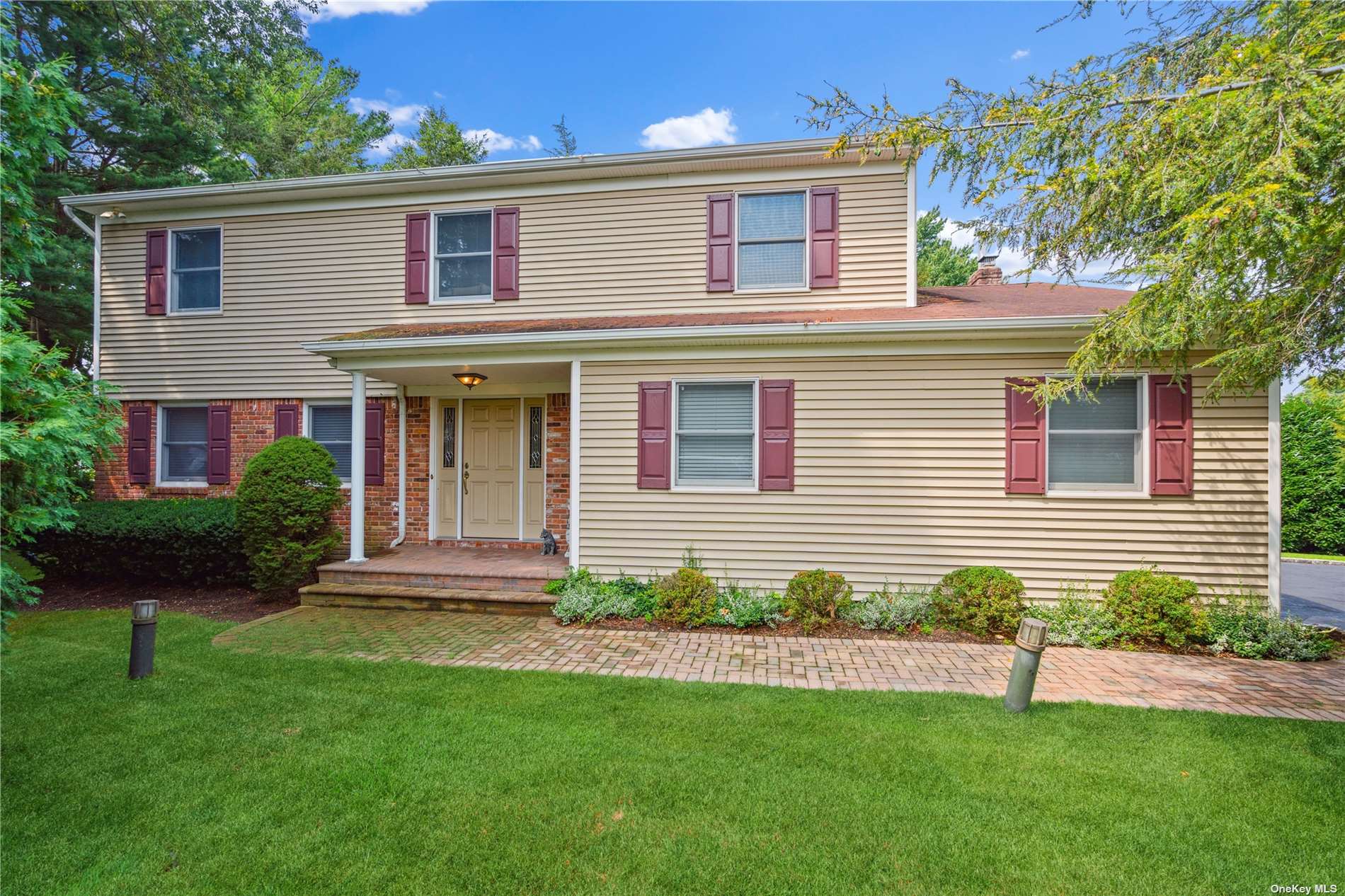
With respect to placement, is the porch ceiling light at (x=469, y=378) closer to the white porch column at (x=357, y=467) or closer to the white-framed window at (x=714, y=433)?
the white porch column at (x=357, y=467)

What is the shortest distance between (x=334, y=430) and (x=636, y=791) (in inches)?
303

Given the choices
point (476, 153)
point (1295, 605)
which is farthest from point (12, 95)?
point (476, 153)

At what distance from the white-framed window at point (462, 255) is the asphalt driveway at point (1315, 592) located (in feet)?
33.5

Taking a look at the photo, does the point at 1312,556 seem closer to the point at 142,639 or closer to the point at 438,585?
the point at 438,585

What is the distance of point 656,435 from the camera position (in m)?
6.84

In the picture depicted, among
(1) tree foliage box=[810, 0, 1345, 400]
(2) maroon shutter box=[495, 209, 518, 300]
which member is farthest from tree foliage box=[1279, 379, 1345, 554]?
(2) maroon shutter box=[495, 209, 518, 300]

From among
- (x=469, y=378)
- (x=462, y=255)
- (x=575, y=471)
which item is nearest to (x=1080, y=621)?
(x=575, y=471)

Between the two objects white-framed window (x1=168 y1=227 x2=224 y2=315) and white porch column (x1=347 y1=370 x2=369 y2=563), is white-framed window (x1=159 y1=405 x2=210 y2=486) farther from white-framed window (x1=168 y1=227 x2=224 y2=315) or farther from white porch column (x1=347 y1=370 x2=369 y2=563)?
white porch column (x1=347 y1=370 x2=369 y2=563)

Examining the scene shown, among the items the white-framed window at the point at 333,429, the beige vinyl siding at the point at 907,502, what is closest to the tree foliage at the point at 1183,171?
the beige vinyl siding at the point at 907,502

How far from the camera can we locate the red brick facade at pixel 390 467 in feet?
27.1

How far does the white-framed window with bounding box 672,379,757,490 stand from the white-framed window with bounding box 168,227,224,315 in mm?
7571

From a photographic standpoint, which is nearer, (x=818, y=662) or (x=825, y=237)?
(x=818, y=662)

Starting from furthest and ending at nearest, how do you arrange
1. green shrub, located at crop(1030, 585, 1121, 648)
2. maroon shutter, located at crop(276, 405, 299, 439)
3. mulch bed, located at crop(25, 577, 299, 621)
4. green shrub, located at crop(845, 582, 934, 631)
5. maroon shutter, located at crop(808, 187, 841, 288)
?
maroon shutter, located at crop(276, 405, 299, 439) < maroon shutter, located at crop(808, 187, 841, 288) < mulch bed, located at crop(25, 577, 299, 621) < green shrub, located at crop(845, 582, 934, 631) < green shrub, located at crop(1030, 585, 1121, 648)

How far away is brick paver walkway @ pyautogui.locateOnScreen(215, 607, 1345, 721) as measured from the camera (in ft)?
14.5
